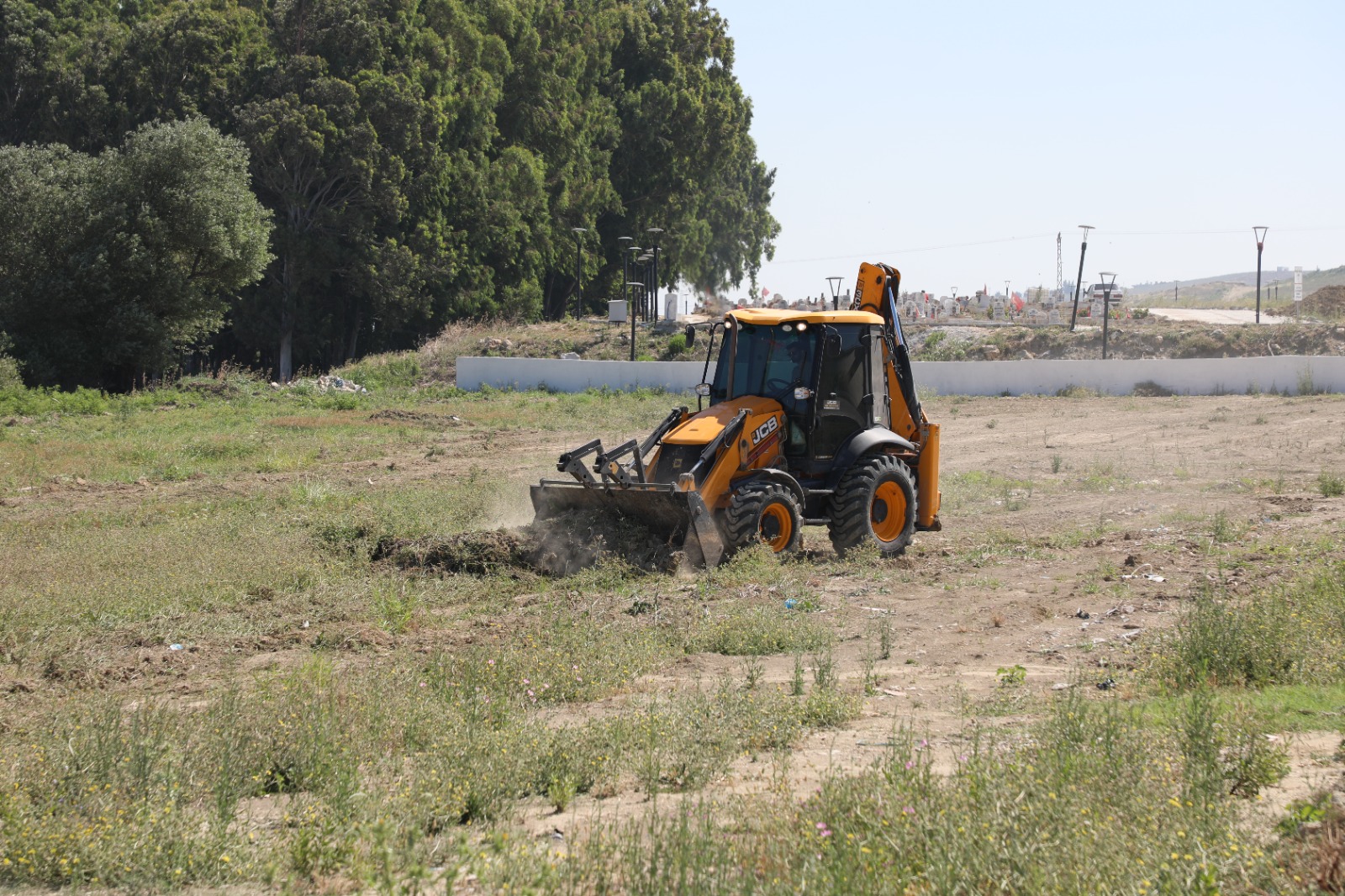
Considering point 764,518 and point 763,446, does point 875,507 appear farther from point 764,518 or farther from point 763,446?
point 764,518

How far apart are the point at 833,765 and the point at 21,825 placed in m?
3.74

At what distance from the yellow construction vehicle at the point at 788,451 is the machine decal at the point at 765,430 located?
15 mm

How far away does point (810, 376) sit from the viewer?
42.3 feet

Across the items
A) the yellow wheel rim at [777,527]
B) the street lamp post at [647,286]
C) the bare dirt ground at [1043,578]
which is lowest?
the bare dirt ground at [1043,578]

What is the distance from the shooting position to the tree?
3669 cm

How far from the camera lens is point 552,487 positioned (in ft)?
41.3

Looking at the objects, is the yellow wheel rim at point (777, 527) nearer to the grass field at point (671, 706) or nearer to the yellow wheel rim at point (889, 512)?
the grass field at point (671, 706)

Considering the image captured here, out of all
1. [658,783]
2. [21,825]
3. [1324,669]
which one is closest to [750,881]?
[658,783]

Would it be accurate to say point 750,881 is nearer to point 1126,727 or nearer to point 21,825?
point 1126,727

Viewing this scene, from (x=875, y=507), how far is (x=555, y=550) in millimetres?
3609

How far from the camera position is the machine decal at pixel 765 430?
1247 centimetres

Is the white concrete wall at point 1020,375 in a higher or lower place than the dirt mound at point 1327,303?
lower

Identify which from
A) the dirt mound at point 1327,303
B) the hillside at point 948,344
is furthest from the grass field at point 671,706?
the dirt mound at point 1327,303

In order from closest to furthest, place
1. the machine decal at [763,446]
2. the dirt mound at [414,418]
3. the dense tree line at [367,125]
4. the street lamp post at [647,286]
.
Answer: the machine decal at [763,446], the dirt mound at [414,418], the dense tree line at [367,125], the street lamp post at [647,286]
